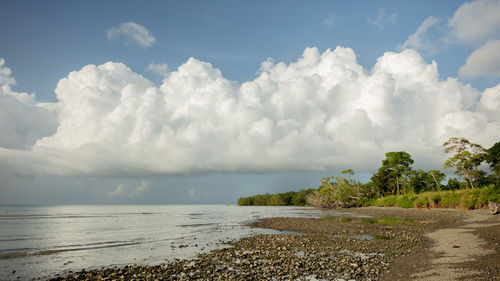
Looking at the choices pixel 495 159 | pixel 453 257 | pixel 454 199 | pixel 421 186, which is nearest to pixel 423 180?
pixel 421 186

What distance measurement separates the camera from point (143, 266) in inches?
658

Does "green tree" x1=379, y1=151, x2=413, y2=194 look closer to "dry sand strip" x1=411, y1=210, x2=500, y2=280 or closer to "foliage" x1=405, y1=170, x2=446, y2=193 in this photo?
"foliage" x1=405, y1=170, x2=446, y2=193

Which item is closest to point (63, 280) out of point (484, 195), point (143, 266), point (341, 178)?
point (143, 266)

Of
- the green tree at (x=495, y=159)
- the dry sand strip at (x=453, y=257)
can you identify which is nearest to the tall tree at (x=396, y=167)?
the green tree at (x=495, y=159)

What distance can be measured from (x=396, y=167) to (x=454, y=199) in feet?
133

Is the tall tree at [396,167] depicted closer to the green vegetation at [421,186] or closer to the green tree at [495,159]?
the green vegetation at [421,186]

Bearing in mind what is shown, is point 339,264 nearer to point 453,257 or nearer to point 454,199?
point 453,257

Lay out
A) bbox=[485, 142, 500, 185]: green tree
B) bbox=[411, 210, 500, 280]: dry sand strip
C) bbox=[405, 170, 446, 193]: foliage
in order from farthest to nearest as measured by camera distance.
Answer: bbox=[405, 170, 446, 193]: foliage
bbox=[485, 142, 500, 185]: green tree
bbox=[411, 210, 500, 280]: dry sand strip

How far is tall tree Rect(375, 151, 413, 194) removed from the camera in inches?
3620

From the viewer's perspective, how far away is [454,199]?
53.7 metres

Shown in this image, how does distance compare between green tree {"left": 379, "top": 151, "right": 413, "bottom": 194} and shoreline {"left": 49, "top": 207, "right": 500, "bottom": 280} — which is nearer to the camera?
shoreline {"left": 49, "top": 207, "right": 500, "bottom": 280}

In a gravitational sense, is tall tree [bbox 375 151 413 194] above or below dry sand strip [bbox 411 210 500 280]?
above

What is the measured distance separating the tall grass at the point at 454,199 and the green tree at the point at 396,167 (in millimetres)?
15794

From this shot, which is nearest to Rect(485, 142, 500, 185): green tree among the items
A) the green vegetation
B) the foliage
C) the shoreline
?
the green vegetation
